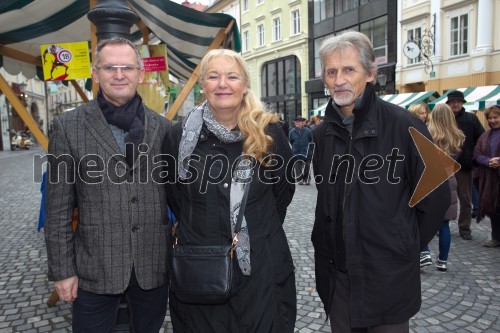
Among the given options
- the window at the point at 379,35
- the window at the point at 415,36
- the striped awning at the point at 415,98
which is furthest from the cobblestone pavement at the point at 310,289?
the window at the point at 379,35

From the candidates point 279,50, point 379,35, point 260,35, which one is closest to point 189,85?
point 379,35

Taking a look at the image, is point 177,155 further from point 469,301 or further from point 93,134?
point 469,301

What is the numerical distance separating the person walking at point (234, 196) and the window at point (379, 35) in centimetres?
2163

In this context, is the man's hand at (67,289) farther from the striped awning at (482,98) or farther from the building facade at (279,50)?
the building facade at (279,50)

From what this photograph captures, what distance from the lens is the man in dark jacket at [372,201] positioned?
1.99 meters

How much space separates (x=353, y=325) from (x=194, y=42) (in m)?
4.36

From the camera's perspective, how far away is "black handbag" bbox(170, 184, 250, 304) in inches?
73.5

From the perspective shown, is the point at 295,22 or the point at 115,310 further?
the point at 295,22

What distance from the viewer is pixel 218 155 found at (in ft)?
6.73

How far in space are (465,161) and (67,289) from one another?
5.53m


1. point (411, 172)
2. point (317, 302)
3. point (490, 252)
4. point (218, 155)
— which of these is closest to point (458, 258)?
point (490, 252)

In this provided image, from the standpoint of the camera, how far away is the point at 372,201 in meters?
2.00

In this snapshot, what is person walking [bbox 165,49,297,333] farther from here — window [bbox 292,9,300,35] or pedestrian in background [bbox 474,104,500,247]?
window [bbox 292,9,300,35]

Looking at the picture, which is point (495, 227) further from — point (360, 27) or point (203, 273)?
point (360, 27)
